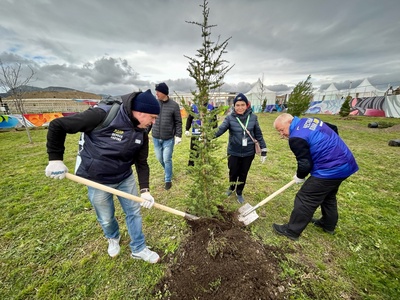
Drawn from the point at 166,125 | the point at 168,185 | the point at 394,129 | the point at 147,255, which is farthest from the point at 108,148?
the point at 394,129

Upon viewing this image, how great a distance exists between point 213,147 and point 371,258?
305cm

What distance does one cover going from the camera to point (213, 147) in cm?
268

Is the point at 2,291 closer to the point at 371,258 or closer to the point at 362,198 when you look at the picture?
the point at 371,258

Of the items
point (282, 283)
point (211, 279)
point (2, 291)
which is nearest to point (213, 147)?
point (211, 279)

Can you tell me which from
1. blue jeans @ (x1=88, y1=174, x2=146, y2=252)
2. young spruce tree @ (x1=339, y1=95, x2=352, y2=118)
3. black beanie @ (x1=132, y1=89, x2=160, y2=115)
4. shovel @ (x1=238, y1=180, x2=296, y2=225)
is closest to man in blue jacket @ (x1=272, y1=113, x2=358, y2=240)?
shovel @ (x1=238, y1=180, x2=296, y2=225)

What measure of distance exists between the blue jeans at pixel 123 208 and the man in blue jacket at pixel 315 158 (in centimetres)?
248

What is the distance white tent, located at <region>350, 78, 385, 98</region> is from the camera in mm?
29484

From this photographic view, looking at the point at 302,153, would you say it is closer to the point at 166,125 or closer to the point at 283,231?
the point at 283,231

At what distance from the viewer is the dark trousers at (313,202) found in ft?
8.60

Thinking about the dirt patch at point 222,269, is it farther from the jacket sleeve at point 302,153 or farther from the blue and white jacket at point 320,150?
the blue and white jacket at point 320,150

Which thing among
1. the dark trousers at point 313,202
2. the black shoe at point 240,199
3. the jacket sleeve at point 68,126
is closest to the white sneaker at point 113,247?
the jacket sleeve at point 68,126

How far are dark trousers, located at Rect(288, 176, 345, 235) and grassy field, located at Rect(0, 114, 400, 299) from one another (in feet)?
1.12

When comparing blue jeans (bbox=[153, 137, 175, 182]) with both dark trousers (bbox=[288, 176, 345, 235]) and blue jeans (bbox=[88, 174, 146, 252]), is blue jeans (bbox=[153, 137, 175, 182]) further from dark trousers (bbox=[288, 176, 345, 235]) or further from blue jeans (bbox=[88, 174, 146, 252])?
dark trousers (bbox=[288, 176, 345, 235])

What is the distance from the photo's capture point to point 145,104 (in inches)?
76.3
